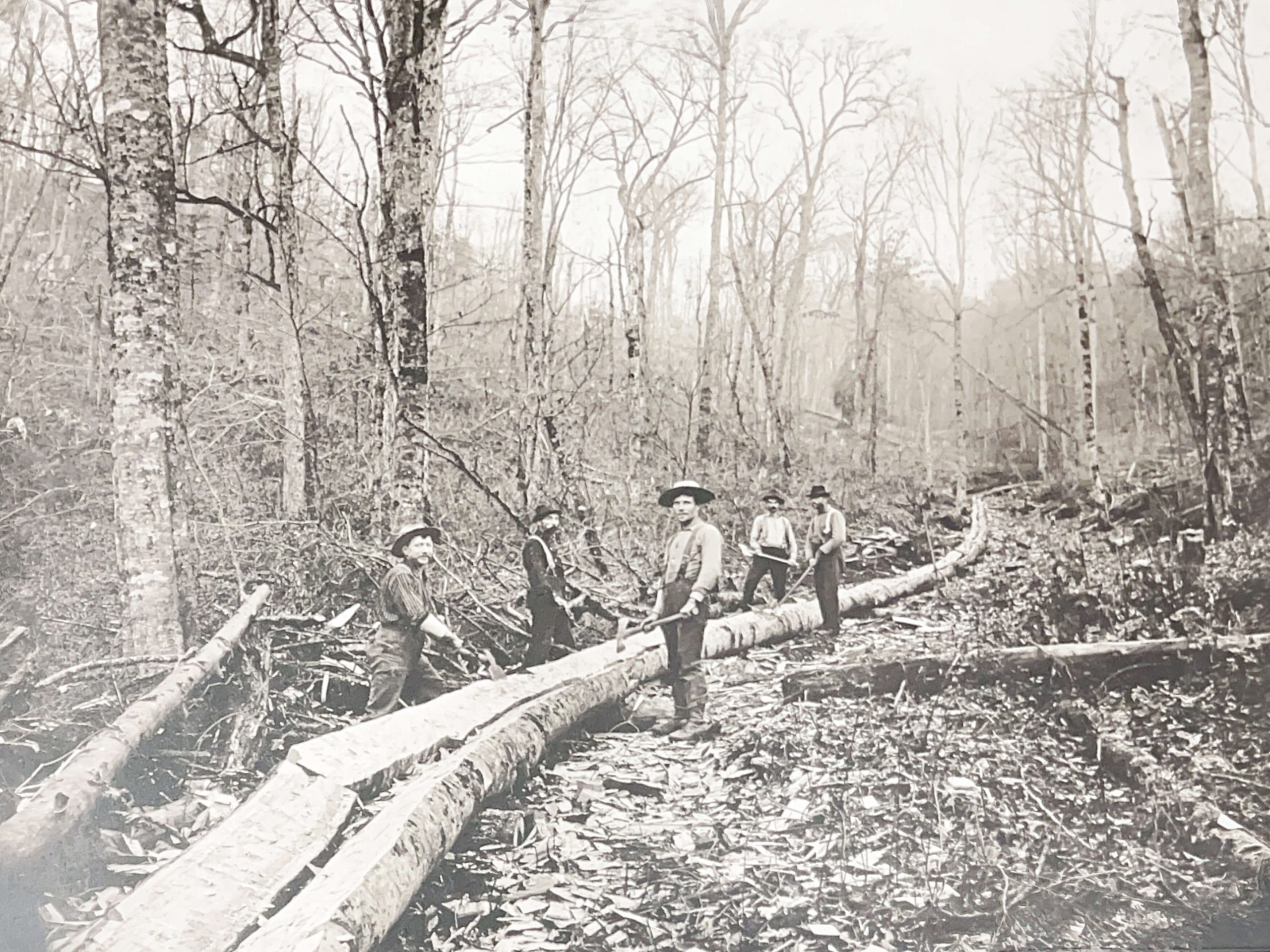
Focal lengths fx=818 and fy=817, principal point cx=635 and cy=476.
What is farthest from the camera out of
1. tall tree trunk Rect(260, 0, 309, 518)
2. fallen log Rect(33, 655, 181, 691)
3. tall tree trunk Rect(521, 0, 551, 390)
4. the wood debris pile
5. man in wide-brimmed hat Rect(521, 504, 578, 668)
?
tall tree trunk Rect(521, 0, 551, 390)

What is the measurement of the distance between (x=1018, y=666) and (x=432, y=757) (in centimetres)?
207

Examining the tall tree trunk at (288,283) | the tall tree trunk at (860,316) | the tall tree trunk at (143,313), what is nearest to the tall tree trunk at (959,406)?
the tall tree trunk at (860,316)

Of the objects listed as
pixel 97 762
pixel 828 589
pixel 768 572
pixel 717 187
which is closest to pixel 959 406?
pixel 828 589

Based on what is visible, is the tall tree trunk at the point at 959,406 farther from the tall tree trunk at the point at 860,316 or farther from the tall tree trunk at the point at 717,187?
the tall tree trunk at the point at 717,187

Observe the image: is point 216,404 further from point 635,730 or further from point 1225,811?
point 1225,811

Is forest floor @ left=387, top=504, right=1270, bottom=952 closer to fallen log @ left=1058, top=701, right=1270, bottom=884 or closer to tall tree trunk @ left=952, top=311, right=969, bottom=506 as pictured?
fallen log @ left=1058, top=701, right=1270, bottom=884

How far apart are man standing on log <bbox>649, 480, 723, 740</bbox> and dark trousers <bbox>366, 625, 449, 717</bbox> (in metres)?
0.83

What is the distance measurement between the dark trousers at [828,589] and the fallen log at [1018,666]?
0.20 metres

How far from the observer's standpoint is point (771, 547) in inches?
123

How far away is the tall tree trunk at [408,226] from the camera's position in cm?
269

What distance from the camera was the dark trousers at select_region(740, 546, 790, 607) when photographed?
3119 millimetres

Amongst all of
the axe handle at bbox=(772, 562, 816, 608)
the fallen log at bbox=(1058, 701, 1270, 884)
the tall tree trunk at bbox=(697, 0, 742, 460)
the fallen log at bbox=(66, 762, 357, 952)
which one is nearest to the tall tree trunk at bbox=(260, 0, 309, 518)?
the fallen log at bbox=(66, 762, 357, 952)

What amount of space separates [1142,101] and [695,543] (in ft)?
8.20

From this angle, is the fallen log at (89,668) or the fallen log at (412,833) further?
the fallen log at (89,668)
